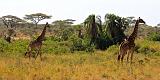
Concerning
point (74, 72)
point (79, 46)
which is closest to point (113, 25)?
point (79, 46)

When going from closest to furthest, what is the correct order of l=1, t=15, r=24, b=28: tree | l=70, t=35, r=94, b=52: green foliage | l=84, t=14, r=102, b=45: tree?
l=70, t=35, r=94, b=52: green foliage
l=84, t=14, r=102, b=45: tree
l=1, t=15, r=24, b=28: tree

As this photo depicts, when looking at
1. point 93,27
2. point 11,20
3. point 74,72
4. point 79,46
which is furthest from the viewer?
point 11,20

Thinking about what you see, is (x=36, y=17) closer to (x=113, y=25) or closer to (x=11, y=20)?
(x=11, y=20)

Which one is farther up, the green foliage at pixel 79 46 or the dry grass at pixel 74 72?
the dry grass at pixel 74 72

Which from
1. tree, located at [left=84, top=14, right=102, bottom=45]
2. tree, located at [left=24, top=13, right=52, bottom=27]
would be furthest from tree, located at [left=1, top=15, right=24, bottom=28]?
tree, located at [left=84, top=14, right=102, bottom=45]

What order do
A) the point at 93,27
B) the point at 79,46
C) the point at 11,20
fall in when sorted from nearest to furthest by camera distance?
the point at 79,46, the point at 93,27, the point at 11,20

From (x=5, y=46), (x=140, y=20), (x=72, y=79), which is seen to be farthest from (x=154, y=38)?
(x=72, y=79)

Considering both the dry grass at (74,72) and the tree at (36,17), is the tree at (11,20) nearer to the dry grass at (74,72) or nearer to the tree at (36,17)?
the tree at (36,17)

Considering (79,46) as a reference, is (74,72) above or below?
above

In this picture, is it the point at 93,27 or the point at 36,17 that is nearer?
the point at 93,27

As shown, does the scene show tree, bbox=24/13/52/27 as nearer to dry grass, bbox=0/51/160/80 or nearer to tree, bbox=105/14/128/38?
tree, bbox=105/14/128/38

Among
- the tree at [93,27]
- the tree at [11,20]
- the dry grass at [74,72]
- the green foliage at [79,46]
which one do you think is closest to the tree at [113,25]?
the tree at [93,27]

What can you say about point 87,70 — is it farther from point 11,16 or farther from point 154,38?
point 11,16

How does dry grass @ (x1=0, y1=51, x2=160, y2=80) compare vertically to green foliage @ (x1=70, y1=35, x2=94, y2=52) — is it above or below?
above
